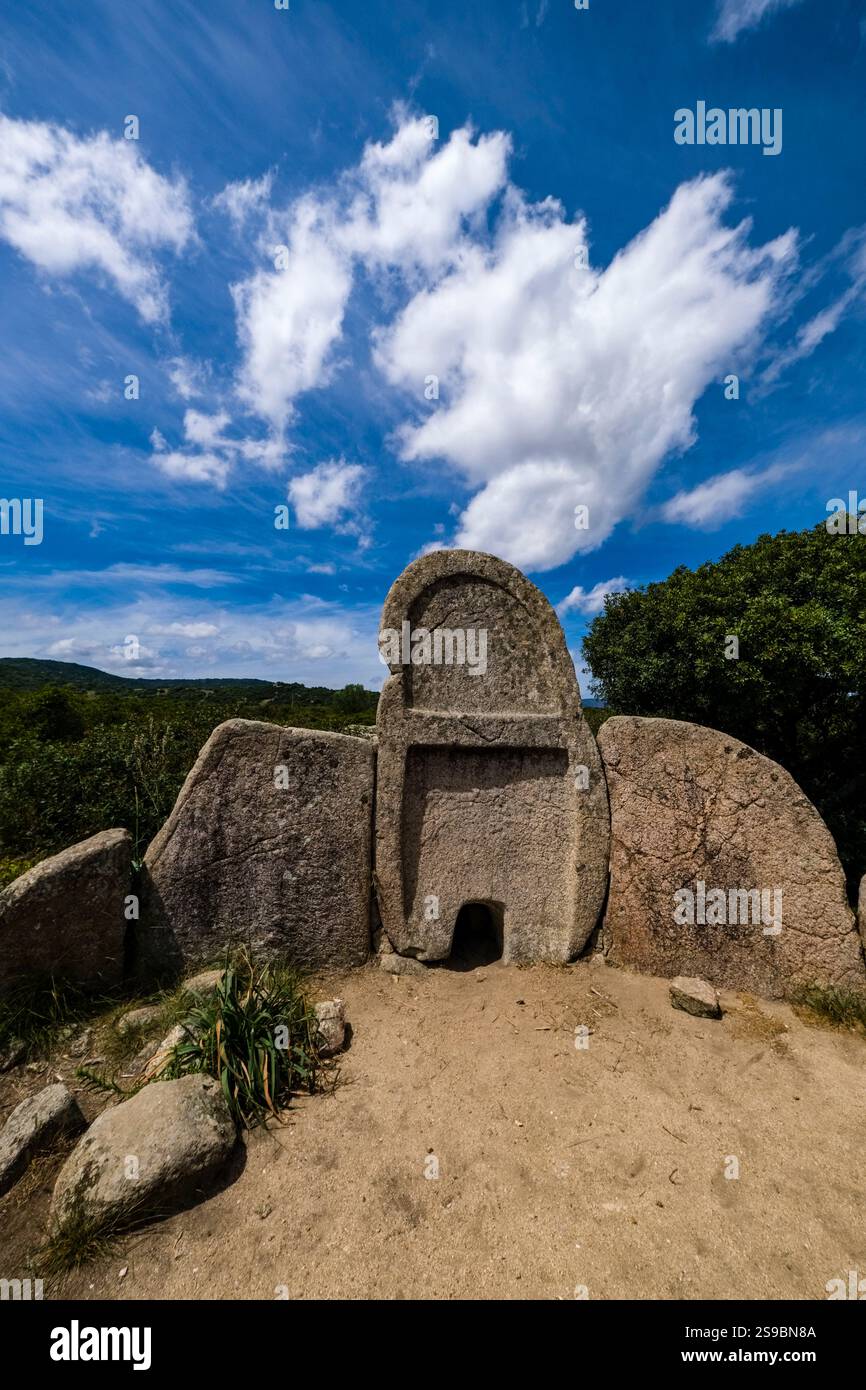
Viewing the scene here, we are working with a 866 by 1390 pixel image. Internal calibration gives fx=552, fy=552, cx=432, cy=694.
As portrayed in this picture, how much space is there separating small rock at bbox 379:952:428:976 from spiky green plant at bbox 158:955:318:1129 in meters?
1.11

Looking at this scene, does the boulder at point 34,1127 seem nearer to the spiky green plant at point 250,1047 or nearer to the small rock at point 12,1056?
the spiky green plant at point 250,1047

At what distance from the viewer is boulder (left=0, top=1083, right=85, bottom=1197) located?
10.1ft

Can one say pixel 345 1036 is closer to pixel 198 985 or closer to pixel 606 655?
pixel 198 985

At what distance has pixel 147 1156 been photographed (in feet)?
9.45

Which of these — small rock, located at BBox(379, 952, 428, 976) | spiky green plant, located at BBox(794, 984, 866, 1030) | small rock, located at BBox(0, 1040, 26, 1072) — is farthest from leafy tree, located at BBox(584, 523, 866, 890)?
small rock, located at BBox(0, 1040, 26, 1072)

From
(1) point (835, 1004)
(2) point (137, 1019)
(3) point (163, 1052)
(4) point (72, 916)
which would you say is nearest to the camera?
(3) point (163, 1052)

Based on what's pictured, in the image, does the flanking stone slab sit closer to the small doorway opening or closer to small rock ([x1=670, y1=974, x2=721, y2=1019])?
small rock ([x1=670, y1=974, x2=721, y2=1019])

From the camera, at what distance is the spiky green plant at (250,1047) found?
11.6 ft

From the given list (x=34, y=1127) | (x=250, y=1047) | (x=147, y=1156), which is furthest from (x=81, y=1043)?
(x=147, y=1156)

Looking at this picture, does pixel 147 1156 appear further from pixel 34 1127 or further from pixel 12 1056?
pixel 12 1056

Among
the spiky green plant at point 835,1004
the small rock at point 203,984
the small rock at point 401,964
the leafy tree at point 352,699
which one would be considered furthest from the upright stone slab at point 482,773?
the leafy tree at point 352,699

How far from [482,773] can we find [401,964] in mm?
1929

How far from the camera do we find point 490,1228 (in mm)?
2850

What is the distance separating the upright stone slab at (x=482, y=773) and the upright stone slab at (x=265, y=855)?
0.33m
